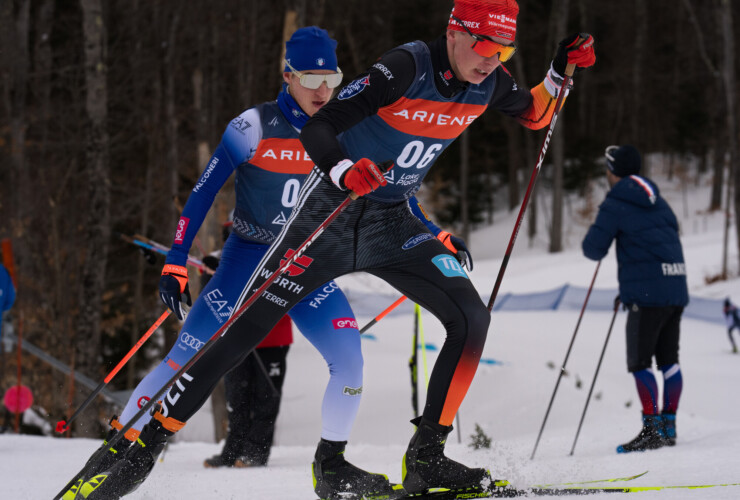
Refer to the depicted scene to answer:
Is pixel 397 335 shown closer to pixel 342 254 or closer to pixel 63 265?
pixel 63 265

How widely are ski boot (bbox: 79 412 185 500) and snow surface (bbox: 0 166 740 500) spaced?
0.52 metres

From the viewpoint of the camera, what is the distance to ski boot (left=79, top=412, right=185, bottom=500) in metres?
3.08

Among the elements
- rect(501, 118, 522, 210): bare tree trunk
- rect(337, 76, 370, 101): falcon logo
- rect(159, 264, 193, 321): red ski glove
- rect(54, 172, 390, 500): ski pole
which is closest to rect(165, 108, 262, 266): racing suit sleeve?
rect(159, 264, 193, 321): red ski glove

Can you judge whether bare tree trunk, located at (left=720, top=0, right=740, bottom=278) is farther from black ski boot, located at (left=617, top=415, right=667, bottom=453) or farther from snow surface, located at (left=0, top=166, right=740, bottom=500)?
black ski boot, located at (left=617, top=415, right=667, bottom=453)

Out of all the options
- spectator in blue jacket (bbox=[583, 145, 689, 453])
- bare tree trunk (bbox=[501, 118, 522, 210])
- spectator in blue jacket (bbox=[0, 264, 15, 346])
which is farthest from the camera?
bare tree trunk (bbox=[501, 118, 522, 210])

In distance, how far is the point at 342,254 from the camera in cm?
311

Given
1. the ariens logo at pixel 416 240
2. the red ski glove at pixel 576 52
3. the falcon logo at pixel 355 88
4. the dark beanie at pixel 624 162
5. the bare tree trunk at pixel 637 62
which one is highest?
the bare tree trunk at pixel 637 62

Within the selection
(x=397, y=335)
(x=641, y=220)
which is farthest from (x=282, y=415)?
(x=641, y=220)

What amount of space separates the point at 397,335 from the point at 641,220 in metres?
7.69

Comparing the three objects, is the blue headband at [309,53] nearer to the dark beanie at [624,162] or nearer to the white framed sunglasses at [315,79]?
the white framed sunglasses at [315,79]

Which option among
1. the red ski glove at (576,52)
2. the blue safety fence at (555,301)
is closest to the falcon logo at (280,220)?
the red ski glove at (576,52)

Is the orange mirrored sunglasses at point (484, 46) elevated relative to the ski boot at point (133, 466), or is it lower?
elevated

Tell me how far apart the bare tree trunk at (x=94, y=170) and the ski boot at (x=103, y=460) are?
602cm

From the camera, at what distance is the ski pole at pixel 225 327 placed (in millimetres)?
2938
